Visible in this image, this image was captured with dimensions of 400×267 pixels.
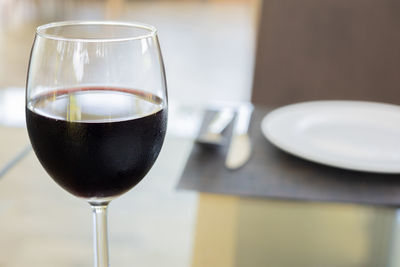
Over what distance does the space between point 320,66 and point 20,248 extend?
1125 mm

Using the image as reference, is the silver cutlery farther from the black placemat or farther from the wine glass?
the wine glass

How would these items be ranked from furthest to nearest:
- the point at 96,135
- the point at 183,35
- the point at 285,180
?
the point at 183,35, the point at 285,180, the point at 96,135

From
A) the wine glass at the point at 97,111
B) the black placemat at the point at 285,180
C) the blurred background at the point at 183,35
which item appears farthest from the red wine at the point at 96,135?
the blurred background at the point at 183,35

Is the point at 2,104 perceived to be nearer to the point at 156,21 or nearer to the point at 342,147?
the point at 342,147

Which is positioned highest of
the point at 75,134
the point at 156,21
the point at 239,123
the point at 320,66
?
the point at 75,134

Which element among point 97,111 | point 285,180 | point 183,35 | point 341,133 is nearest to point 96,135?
point 97,111

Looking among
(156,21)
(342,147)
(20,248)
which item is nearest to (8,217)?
(20,248)

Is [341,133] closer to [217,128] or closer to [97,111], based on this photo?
[217,128]

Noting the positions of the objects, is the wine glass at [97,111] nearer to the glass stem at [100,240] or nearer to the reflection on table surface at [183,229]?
the glass stem at [100,240]

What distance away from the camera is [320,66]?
5.01 feet

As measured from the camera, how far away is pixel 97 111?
36 cm

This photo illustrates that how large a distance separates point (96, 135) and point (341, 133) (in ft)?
1.54

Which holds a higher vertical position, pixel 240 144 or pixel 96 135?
pixel 96 135

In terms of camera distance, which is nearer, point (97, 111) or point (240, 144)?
point (97, 111)
